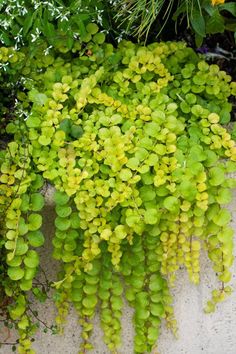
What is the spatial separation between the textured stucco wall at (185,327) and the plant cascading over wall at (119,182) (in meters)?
0.04

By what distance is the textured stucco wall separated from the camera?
5.67 feet

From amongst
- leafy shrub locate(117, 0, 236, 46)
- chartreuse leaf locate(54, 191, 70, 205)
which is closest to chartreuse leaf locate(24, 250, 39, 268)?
chartreuse leaf locate(54, 191, 70, 205)

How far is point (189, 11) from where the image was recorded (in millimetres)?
1787

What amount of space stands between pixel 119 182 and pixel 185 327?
53cm

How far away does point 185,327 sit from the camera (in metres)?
1.77

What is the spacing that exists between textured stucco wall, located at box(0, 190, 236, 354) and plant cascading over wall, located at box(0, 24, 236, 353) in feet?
0.13

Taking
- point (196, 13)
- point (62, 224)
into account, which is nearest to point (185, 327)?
point (62, 224)

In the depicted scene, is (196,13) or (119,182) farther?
(196,13)

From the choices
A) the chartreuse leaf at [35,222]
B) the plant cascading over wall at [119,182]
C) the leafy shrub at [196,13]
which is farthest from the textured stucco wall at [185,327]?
the leafy shrub at [196,13]

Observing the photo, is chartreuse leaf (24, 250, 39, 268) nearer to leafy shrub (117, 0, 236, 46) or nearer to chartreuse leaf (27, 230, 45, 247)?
chartreuse leaf (27, 230, 45, 247)

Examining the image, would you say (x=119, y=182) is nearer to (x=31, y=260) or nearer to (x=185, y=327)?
(x=31, y=260)

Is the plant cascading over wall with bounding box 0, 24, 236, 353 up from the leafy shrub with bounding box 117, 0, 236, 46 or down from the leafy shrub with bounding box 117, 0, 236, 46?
down

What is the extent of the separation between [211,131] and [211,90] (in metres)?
0.13

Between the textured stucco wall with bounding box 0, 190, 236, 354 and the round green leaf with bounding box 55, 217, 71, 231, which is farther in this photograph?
the textured stucco wall with bounding box 0, 190, 236, 354
